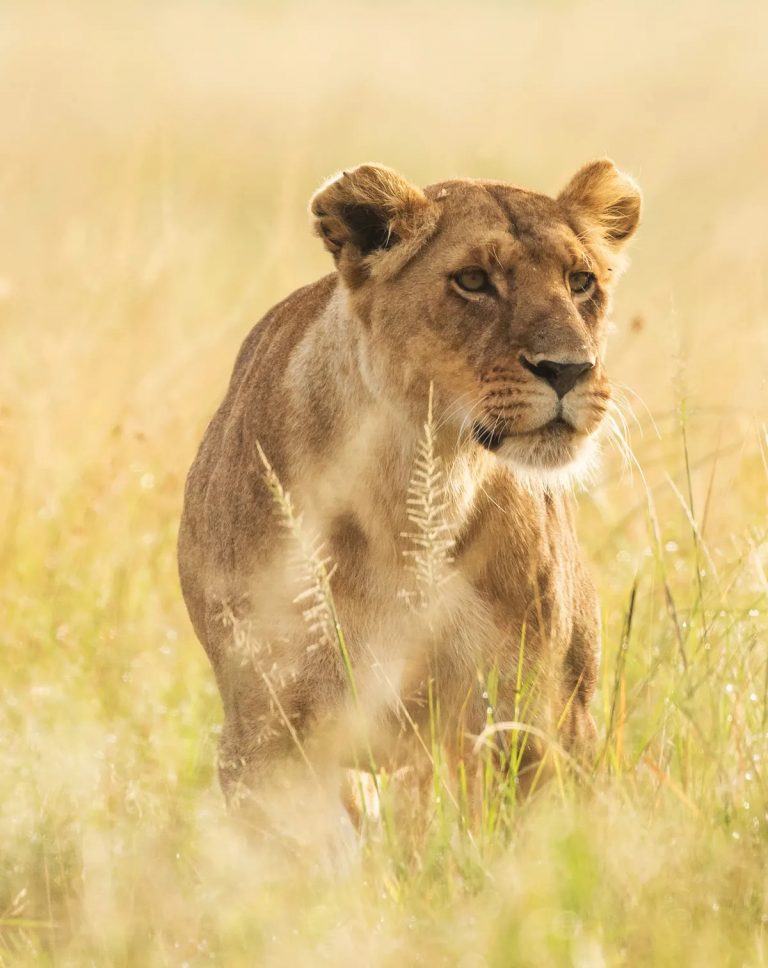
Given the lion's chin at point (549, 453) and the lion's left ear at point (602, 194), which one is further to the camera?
the lion's left ear at point (602, 194)

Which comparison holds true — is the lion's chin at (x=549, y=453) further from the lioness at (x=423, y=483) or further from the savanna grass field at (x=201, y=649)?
the savanna grass field at (x=201, y=649)

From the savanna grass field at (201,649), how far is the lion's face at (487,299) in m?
0.22

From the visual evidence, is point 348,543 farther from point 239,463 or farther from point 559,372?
point 559,372

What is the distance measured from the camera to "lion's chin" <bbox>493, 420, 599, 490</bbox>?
12.8ft

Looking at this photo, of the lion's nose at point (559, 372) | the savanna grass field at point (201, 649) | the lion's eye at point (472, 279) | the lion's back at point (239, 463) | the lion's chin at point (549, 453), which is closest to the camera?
the savanna grass field at point (201, 649)

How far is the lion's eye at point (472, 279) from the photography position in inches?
161

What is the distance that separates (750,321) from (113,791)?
4874mm

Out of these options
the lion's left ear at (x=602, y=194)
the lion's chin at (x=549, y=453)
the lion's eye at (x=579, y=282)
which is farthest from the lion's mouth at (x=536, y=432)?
the lion's left ear at (x=602, y=194)

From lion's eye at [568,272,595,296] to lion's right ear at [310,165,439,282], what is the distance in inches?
14.6

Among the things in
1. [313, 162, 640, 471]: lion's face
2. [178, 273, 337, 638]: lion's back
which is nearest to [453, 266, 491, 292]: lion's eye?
[313, 162, 640, 471]: lion's face

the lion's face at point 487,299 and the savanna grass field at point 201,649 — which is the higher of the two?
the lion's face at point 487,299

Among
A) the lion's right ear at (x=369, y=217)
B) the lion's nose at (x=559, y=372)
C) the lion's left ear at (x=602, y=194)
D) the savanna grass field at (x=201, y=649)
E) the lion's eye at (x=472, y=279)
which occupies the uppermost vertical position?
Result: the lion's left ear at (x=602, y=194)

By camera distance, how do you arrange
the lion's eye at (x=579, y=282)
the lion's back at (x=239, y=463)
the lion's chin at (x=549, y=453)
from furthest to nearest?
1. the lion's back at (x=239, y=463)
2. the lion's eye at (x=579, y=282)
3. the lion's chin at (x=549, y=453)

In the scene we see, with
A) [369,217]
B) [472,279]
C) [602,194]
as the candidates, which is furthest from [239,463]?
[602,194]
